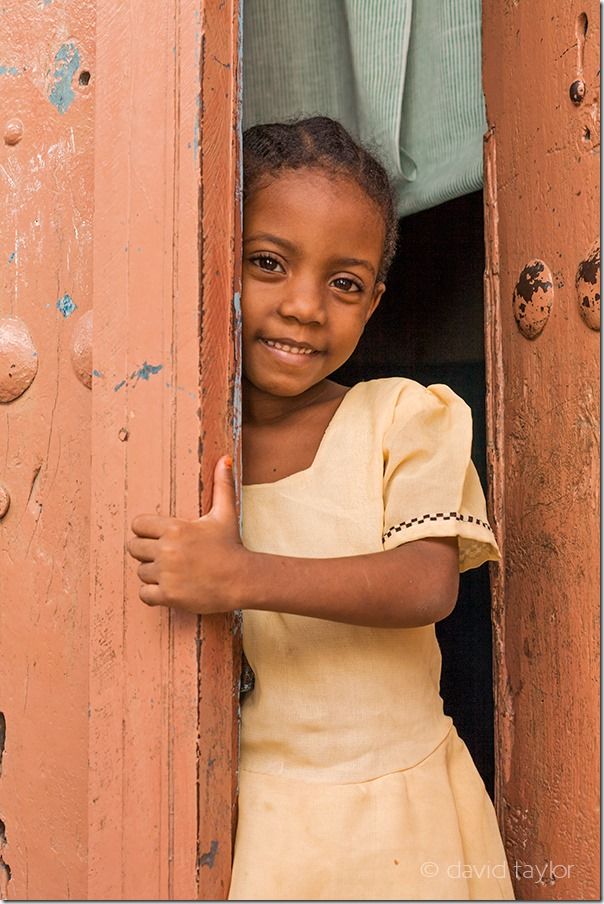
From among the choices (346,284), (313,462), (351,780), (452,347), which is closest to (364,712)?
(351,780)

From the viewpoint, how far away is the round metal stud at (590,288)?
1.11 meters

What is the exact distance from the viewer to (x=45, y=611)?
1.15 metres

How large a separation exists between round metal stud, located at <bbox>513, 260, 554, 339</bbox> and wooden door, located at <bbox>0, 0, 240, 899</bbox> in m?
0.45

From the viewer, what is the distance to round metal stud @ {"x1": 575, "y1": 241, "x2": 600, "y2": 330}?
1.11m

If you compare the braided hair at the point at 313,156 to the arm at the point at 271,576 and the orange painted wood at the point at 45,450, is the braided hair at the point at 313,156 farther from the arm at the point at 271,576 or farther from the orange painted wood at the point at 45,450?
the arm at the point at 271,576

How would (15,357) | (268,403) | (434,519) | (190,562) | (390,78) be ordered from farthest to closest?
(390,78) < (268,403) < (15,357) < (434,519) < (190,562)

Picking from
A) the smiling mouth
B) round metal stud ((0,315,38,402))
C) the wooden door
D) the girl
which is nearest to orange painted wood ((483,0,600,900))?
the girl

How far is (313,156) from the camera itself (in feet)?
3.93

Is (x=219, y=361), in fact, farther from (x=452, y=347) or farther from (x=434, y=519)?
(x=452, y=347)

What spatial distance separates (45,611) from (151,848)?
326 millimetres

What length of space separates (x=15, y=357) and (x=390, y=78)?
0.76m

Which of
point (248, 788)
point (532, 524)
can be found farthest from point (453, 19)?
point (248, 788)

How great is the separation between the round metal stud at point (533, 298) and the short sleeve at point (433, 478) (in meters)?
0.17

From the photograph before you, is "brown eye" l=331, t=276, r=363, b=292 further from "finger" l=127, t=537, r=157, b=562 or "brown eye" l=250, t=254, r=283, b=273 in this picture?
"finger" l=127, t=537, r=157, b=562
